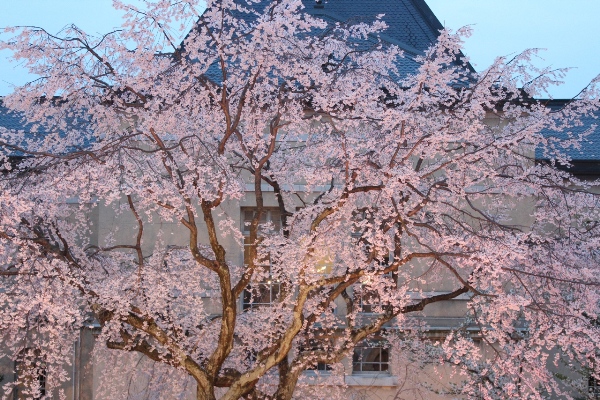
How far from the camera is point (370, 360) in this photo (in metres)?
16.3

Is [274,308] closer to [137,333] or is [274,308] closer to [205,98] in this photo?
[137,333]

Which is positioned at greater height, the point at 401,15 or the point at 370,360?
the point at 401,15

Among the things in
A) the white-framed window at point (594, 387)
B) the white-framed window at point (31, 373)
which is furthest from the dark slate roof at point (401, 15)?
the white-framed window at point (31, 373)

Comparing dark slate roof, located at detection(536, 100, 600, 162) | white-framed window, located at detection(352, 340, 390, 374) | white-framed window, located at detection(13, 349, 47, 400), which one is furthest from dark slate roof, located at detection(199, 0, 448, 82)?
white-framed window, located at detection(13, 349, 47, 400)

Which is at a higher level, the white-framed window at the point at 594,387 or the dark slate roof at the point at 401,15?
the dark slate roof at the point at 401,15

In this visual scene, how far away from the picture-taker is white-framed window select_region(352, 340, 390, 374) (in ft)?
53.0

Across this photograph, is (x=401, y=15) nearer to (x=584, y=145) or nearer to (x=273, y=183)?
(x=584, y=145)

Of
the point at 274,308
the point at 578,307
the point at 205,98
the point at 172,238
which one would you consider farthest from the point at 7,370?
the point at 578,307

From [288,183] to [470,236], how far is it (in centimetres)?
327

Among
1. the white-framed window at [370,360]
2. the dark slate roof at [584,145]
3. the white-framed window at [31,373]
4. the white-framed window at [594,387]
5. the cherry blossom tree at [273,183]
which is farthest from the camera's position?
the dark slate roof at [584,145]

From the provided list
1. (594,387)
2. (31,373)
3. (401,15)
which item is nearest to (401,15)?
(401,15)

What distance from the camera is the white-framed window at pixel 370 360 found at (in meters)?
16.1

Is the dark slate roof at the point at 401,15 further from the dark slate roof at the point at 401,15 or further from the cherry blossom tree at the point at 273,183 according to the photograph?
the cherry blossom tree at the point at 273,183

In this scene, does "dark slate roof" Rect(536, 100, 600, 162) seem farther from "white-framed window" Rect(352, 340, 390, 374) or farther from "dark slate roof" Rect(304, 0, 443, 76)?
"white-framed window" Rect(352, 340, 390, 374)
